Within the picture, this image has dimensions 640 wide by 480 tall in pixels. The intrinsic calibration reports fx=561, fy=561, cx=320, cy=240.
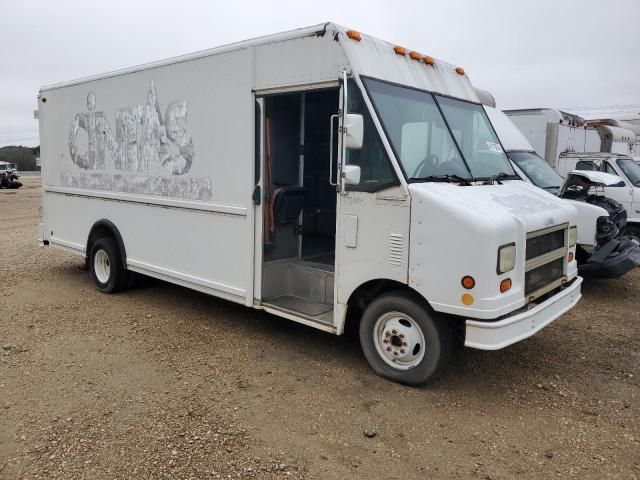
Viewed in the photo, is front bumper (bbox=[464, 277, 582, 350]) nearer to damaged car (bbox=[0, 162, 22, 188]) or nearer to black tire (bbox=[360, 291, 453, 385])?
black tire (bbox=[360, 291, 453, 385])

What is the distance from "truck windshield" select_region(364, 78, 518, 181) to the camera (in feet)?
14.8

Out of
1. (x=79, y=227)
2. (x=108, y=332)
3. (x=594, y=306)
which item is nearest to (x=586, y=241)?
(x=594, y=306)

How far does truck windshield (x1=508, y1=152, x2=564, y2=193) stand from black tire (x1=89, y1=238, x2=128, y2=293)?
6299 mm

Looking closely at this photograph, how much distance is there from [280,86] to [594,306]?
515 cm

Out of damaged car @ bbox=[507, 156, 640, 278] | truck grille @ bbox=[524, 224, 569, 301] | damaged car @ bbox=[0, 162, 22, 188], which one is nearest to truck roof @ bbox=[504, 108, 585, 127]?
damaged car @ bbox=[507, 156, 640, 278]

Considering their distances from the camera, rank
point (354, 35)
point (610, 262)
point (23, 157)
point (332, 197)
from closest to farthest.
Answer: point (354, 35) → point (332, 197) → point (610, 262) → point (23, 157)

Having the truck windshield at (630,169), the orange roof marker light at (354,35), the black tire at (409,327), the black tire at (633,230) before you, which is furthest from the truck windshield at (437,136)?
the truck windshield at (630,169)

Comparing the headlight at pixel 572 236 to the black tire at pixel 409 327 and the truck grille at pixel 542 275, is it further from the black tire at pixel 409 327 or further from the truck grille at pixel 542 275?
the black tire at pixel 409 327

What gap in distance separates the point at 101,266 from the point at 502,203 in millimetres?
5470

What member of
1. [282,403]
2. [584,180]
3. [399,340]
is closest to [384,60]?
[399,340]

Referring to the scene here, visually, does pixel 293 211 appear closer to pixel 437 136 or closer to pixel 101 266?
pixel 437 136

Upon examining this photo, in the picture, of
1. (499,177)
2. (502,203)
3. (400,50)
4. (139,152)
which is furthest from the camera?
(139,152)

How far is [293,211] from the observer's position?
18.6ft

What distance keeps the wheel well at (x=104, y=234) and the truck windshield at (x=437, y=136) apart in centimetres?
411
